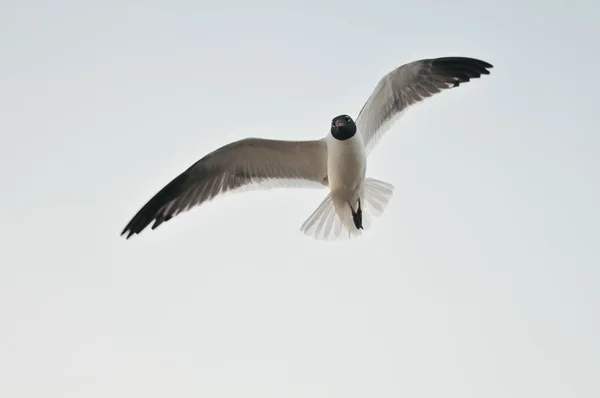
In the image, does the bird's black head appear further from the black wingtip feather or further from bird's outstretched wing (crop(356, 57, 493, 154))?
the black wingtip feather

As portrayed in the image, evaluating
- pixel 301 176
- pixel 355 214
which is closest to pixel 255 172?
pixel 301 176

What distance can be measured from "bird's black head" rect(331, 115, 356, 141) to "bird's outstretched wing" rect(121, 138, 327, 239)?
0.28 metres

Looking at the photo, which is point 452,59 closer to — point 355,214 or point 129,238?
point 355,214

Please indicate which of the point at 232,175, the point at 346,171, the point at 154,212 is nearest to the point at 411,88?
the point at 346,171

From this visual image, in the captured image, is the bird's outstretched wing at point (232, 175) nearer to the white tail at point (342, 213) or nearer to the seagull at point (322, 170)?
the seagull at point (322, 170)

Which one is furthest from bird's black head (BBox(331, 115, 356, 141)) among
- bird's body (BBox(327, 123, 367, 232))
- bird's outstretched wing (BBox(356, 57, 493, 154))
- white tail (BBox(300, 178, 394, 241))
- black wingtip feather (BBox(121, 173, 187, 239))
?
black wingtip feather (BBox(121, 173, 187, 239))

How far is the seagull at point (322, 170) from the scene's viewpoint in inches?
281

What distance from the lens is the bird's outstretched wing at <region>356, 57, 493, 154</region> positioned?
7219mm

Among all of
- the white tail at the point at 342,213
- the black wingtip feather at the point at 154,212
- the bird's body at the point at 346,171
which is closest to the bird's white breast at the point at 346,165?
the bird's body at the point at 346,171

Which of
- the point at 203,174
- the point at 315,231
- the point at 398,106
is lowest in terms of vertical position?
the point at 315,231

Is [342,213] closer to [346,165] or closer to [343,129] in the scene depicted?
[346,165]

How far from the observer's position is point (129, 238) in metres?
7.22

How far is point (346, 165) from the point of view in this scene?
689 centimetres

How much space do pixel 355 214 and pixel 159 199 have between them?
58.4 inches
